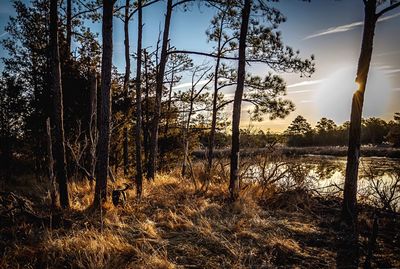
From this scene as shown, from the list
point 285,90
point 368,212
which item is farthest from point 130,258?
point 285,90

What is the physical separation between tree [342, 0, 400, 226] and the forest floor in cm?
59

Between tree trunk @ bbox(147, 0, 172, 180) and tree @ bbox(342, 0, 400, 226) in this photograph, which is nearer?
tree @ bbox(342, 0, 400, 226)

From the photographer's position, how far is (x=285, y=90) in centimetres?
1020

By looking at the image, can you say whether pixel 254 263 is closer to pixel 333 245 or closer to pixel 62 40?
pixel 333 245

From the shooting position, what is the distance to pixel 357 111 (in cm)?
639

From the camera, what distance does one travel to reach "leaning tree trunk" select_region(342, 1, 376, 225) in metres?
6.19

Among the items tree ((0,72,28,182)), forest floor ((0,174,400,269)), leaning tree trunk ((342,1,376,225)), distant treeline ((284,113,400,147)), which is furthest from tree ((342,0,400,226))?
distant treeline ((284,113,400,147))

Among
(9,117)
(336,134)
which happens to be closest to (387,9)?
(9,117)

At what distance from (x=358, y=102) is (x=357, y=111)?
0.21 m

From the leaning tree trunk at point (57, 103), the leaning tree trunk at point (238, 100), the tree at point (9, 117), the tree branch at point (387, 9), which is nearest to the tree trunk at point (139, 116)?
the leaning tree trunk at point (57, 103)

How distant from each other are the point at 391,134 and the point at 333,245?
3054 centimetres

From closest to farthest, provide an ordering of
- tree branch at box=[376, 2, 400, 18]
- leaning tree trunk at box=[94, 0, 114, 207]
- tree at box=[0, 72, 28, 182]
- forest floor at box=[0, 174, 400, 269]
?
1. forest floor at box=[0, 174, 400, 269]
2. tree branch at box=[376, 2, 400, 18]
3. leaning tree trunk at box=[94, 0, 114, 207]
4. tree at box=[0, 72, 28, 182]

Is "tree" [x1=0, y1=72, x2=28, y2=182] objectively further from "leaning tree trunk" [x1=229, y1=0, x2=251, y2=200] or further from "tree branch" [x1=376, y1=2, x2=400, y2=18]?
"tree branch" [x1=376, y1=2, x2=400, y2=18]

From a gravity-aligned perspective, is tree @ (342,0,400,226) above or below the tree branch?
below
